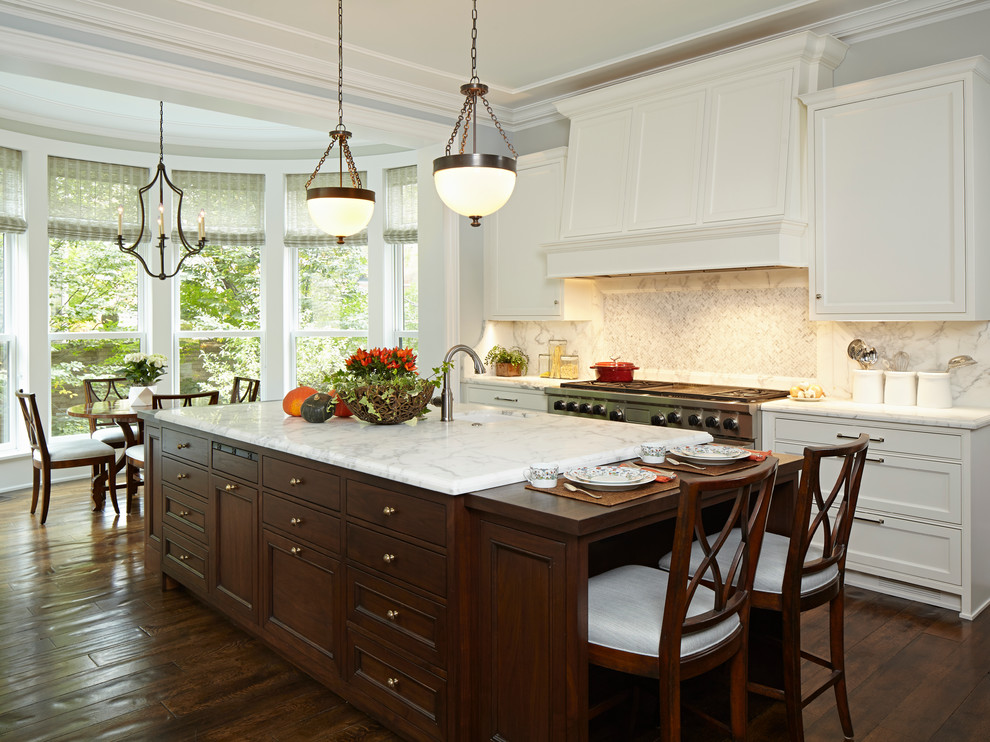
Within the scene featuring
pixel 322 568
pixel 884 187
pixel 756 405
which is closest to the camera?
pixel 322 568

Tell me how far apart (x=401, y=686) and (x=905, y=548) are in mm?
2537

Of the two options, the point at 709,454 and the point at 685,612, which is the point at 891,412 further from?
the point at 685,612

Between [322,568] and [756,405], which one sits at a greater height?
[756,405]

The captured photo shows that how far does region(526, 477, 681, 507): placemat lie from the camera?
1932 millimetres

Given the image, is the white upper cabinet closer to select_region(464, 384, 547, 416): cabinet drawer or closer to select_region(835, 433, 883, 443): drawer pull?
select_region(835, 433, 883, 443): drawer pull

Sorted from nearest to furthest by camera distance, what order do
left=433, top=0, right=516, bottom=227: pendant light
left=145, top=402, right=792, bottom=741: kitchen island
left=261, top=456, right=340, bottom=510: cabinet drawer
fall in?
left=145, top=402, right=792, bottom=741: kitchen island, left=261, top=456, right=340, bottom=510: cabinet drawer, left=433, top=0, right=516, bottom=227: pendant light

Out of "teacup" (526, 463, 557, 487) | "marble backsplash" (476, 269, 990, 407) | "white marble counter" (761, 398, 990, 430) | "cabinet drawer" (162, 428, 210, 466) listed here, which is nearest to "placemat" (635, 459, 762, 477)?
"teacup" (526, 463, 557, 487)

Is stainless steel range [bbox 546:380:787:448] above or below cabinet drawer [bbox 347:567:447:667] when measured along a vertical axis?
above

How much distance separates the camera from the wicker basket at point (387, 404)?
2.94 m

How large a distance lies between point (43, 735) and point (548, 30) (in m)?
4.04

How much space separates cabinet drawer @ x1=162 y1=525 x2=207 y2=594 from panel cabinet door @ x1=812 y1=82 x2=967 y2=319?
330 cm

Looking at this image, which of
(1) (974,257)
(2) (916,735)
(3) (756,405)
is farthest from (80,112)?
(2) (916,735)

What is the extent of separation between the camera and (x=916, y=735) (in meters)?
2.33

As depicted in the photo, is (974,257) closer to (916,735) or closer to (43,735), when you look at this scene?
(916,735)
